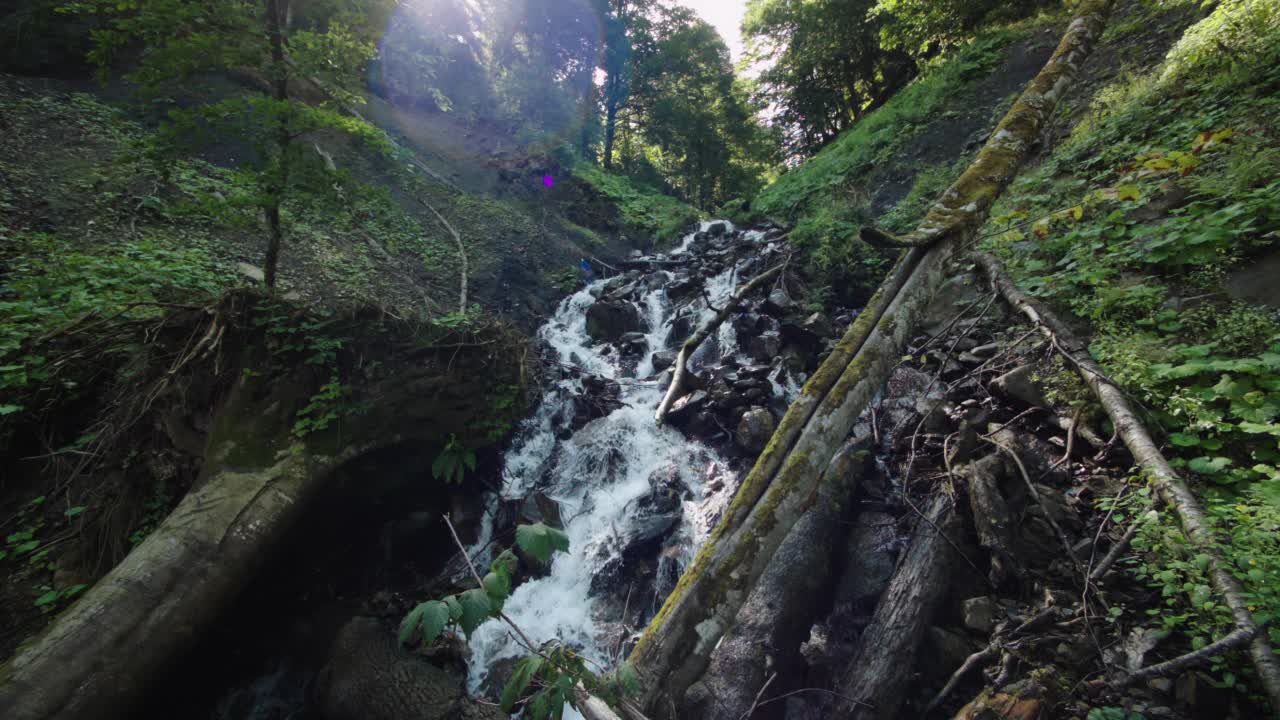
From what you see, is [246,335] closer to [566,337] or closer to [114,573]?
[114,573]

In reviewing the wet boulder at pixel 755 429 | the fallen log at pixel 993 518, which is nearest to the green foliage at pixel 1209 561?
the fallen log at pixel 993 518

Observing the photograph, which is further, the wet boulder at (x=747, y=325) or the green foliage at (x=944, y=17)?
the green foliage at (x=944, y=17)

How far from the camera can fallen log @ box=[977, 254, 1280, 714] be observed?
5.44 ft

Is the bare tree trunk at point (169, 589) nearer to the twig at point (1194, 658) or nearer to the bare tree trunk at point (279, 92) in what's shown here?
the bare tree trunk at point (279, 92)

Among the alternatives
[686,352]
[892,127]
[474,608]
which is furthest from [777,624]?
[892,127]

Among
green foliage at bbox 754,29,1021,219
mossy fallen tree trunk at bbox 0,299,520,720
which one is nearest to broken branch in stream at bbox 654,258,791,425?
mossy fallen tree trunk at bbox 0,299,520,720

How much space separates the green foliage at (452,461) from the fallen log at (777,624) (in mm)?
3455

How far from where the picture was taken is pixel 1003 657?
249 centimetres

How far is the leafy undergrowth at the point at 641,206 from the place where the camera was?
14.8 meters

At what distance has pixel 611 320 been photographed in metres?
9.24

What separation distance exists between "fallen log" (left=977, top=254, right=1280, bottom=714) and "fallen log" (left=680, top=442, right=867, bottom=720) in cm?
192

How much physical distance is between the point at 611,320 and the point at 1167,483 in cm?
790

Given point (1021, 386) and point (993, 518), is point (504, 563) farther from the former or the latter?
point (1021, 386)

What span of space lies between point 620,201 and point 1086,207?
13.4m
